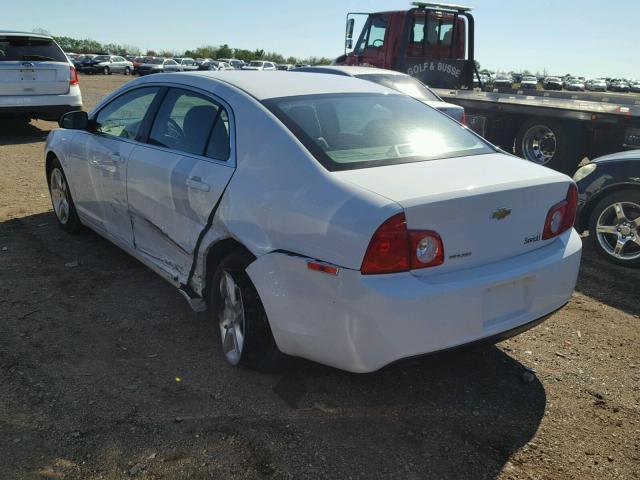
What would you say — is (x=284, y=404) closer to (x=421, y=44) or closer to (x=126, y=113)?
(x=126, y=113)

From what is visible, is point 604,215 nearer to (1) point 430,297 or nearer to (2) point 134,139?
(1) point 430,297

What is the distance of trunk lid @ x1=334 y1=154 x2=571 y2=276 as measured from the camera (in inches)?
102

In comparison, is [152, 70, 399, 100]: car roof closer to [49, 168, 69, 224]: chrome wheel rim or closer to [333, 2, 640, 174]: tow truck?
[49, 168, 69, 224]: chrome wheel rim

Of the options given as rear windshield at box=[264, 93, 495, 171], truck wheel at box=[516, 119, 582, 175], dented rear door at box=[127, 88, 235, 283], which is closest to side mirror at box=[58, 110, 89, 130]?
dented rear door at box=[127, 88, 235, 283]

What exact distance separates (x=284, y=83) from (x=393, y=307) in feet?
5.81

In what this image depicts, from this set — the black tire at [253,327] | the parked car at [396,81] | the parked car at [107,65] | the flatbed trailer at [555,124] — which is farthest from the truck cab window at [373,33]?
the parked car at [107,65]

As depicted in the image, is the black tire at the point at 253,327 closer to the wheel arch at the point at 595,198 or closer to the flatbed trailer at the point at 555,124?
the wheel arch at the point at 595,198

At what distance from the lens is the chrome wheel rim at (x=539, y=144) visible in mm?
9695

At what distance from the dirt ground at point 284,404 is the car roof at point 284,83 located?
1.54 meters

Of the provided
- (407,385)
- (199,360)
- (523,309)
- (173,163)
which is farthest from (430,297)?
(173,163)

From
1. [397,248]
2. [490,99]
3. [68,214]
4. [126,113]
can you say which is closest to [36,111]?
[68,214]

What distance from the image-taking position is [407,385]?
323cm

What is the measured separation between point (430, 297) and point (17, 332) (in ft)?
8.80

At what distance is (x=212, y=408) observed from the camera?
117 inches
